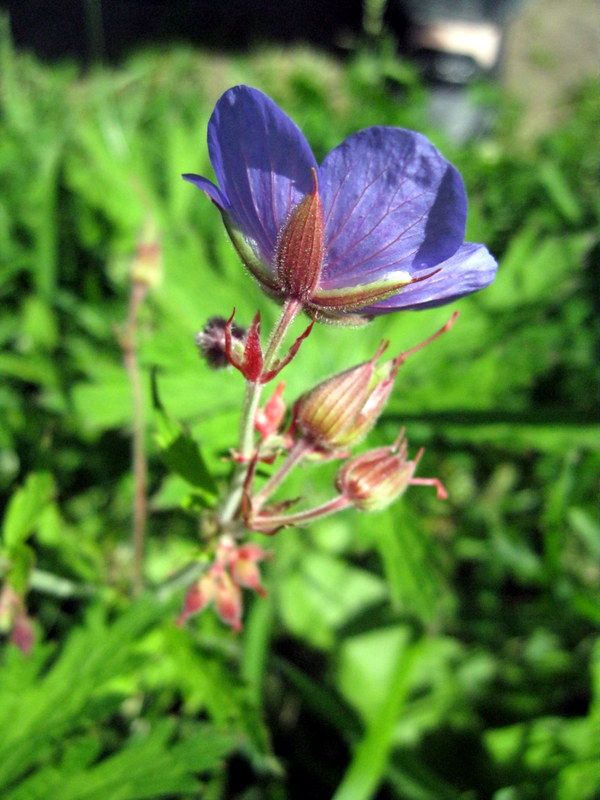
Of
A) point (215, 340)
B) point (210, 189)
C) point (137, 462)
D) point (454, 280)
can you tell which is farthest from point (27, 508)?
point (454, 280)

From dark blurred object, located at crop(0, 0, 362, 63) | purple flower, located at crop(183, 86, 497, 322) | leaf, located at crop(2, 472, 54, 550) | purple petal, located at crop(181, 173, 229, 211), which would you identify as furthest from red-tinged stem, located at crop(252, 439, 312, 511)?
dark blurred object, located at crop(0, 0, 362, 63)

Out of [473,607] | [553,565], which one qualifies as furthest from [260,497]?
[473,607]

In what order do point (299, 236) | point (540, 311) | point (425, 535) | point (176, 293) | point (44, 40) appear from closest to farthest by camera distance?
point (299, 236) → point (425, 535) → point (176, 293) → point (540, 311) → point (44, 40)

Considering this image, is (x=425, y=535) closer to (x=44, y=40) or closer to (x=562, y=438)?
(x=562, y=438)

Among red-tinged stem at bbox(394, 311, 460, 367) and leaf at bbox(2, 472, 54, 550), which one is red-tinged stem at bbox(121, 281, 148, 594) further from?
red-tinged stem at bbox(394, 311, 460, 367)

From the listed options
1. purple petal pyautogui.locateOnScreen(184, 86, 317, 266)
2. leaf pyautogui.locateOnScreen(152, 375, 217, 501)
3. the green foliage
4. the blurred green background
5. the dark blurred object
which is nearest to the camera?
purple petal pyautogui.locateOnScreen(184, 86, 317, 266)

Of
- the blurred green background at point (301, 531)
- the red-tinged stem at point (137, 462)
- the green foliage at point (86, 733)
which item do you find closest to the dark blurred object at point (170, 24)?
the blurred green background at point (301, 531)
